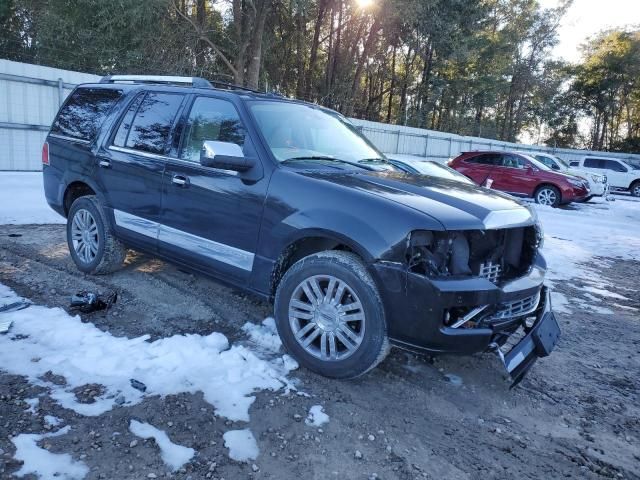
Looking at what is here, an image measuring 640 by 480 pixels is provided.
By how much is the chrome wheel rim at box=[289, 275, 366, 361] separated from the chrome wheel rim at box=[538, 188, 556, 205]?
14.1m

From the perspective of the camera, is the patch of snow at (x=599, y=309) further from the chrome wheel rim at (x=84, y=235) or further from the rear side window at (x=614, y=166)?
the rear side window at (x=614, y=166)

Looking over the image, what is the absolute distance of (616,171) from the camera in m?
22.8

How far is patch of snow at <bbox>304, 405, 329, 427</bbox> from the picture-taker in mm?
2820

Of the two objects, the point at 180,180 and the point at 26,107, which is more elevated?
the point at 26,107

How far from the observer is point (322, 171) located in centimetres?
360

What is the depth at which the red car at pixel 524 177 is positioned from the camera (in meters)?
15.2

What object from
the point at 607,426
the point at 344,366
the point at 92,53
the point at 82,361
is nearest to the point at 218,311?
the point at 82,361

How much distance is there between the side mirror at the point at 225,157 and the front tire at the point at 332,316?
31.4 inches

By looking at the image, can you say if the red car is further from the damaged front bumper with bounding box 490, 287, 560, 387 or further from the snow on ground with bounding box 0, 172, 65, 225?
the damaged front bumper with bounding box 490, 287, 560, 387

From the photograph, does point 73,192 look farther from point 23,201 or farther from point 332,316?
point 23,201

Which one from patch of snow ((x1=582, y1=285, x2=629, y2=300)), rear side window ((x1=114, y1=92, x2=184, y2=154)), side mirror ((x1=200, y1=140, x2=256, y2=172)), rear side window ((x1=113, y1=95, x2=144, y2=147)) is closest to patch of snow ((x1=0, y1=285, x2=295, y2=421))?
side mirror ((x1=200, y1=140, x2=256, y2=172))

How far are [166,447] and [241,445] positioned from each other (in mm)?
374

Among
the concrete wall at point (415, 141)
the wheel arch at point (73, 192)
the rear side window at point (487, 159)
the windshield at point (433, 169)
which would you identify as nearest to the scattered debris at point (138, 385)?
the wheel arch at point (73, 192)

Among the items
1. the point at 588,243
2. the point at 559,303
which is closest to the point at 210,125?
the point at 559,303
